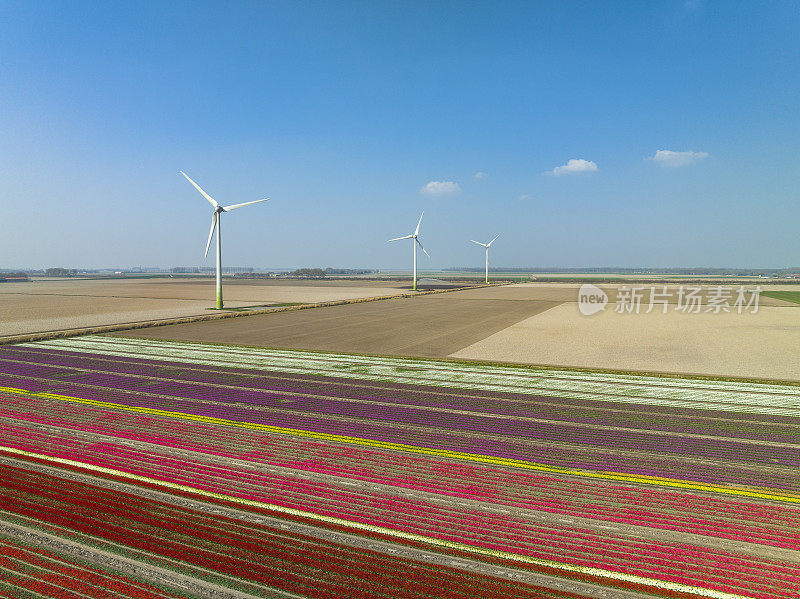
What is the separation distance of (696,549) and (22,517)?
37.2 feet

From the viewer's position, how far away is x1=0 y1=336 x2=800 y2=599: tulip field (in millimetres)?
6383

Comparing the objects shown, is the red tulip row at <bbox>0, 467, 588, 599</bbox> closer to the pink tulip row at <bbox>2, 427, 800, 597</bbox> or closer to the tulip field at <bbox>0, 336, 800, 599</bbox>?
the tulip field at <bbox>0, 336, 800, 599</bbox>

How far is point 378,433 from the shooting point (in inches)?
473

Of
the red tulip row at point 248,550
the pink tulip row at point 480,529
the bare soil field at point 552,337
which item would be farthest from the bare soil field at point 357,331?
the red tulip row at point 248,550

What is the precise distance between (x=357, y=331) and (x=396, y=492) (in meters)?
23.9

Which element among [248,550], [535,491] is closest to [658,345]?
[535,491]

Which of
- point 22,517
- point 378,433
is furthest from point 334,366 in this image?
point 22,517

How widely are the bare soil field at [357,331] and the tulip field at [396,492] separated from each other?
980 cm

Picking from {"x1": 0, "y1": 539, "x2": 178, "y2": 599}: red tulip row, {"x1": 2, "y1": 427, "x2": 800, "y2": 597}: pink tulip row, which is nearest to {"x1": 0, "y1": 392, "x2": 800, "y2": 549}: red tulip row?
{"x1": 2, "y1": 427, "x2": 800, "y2": 597}: pink tulip row

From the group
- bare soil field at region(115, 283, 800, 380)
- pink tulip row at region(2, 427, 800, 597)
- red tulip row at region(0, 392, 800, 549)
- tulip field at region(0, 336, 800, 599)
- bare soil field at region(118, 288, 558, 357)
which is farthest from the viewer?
bare soil field at region(118, 288, 558, 357)

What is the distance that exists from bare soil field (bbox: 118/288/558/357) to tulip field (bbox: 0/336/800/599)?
9802 millimetres

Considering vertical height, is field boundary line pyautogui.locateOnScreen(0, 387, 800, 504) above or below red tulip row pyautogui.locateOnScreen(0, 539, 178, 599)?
above

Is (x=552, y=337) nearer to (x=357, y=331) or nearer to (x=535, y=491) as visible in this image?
(x=357, y=331)

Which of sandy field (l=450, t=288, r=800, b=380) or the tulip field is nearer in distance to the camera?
the tulip field
